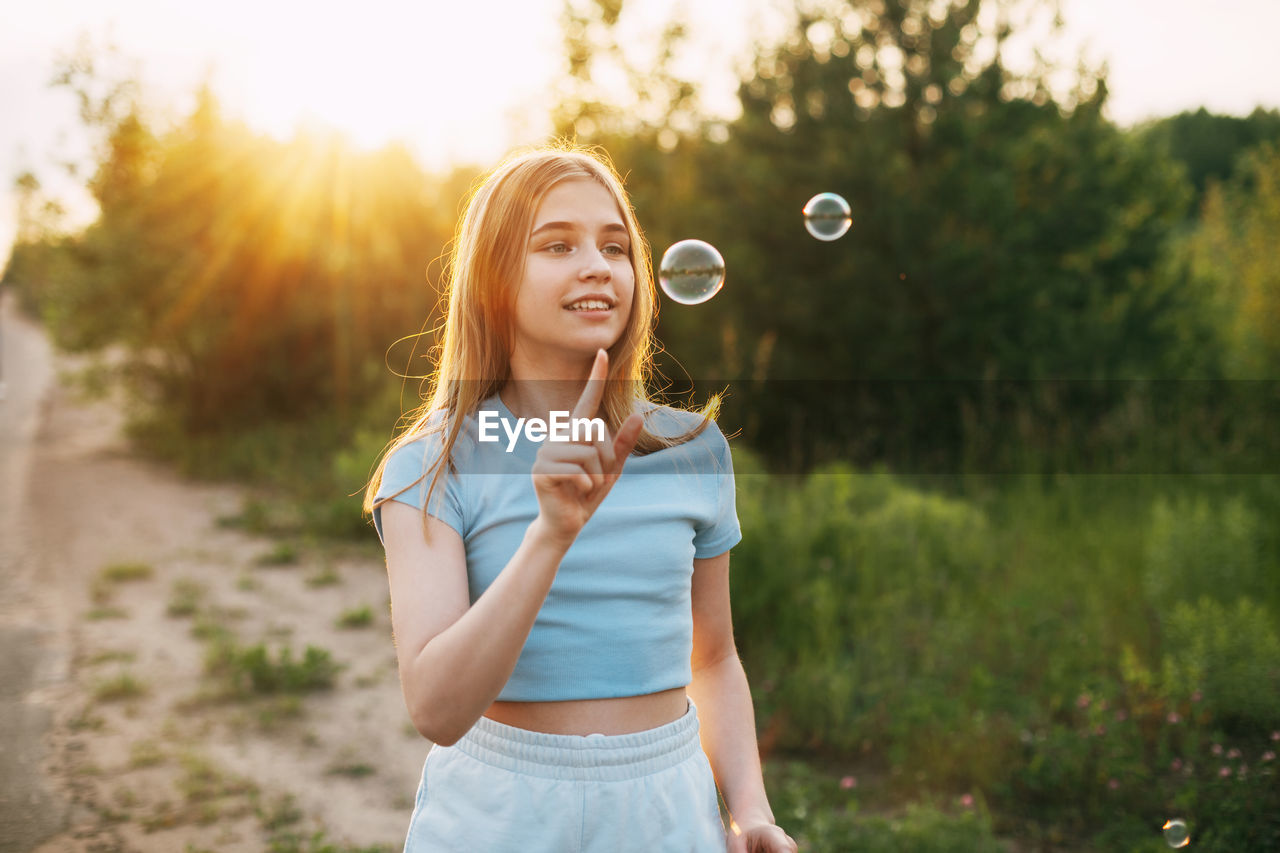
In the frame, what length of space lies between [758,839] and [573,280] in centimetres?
85

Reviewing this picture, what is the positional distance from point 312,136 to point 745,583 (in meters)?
11.0

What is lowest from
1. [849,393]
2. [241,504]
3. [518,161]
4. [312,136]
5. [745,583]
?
[241,504]

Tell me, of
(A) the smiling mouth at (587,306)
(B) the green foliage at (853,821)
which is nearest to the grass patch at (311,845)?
(B) the green foliage at (853,821)

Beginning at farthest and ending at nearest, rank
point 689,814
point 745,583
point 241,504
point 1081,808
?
point 241,504 → point 745,583 → point 1081,808 → point 689,814

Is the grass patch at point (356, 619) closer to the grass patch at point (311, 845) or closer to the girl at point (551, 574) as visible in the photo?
the grass patch at point (311, 845)

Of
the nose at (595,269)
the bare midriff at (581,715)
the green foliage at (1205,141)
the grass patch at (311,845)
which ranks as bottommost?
the grass patch at (311,845)

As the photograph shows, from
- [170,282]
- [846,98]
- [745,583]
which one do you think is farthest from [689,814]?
[170,282]

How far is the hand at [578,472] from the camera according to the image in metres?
1.03

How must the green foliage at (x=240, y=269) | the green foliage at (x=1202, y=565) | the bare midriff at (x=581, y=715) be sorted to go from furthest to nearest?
the green foliage at (x=240, y=269) → the green foliage at (x=1202, y=565) → the bare midriff at (x=581, y=715)

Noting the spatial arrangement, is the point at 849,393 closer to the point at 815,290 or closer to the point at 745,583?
the point at 815,290

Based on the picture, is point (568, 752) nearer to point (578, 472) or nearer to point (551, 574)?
point (551, 574)

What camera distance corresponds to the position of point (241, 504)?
31.7ft

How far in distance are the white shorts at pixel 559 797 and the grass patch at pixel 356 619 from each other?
5.17m

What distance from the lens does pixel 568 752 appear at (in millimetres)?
1256
